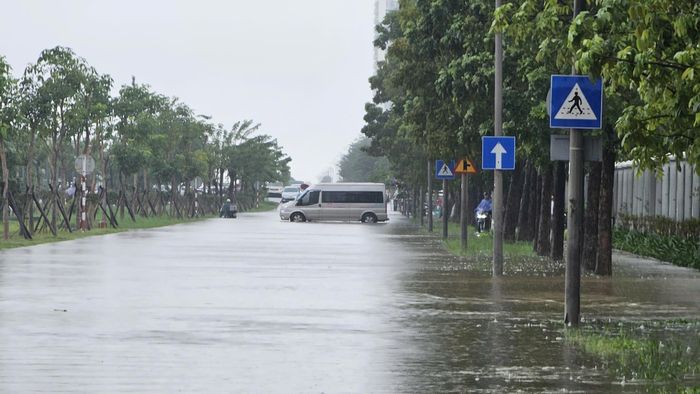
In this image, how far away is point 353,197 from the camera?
88312 mm

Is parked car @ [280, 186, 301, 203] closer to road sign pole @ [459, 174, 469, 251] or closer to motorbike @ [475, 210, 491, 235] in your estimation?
motorbike @ [475, 210, 491, 235]

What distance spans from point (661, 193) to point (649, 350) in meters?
30.7

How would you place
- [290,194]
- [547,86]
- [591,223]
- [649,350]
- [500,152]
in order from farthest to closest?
[290,194]
[547,86]
[591,223]
[500,152]
[649,350]

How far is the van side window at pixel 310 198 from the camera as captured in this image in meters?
88.1

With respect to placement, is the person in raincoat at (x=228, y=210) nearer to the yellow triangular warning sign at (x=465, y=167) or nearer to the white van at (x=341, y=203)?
the white van at (x=341, y=203)

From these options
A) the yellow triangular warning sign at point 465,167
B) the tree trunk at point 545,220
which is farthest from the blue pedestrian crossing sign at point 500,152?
the tree trunk at point 545,220

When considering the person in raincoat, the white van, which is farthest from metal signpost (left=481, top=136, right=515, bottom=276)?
the person in raincoat

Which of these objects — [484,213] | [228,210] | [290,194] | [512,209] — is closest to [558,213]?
[512,209]

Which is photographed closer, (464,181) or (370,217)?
(464,181)

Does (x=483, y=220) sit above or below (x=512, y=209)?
below

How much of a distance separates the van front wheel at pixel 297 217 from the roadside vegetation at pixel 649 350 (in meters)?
68.9

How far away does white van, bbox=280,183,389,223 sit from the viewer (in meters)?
87.9

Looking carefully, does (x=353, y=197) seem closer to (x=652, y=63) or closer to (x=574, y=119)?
(x=574, y=119)

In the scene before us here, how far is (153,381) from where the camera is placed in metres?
12.7
